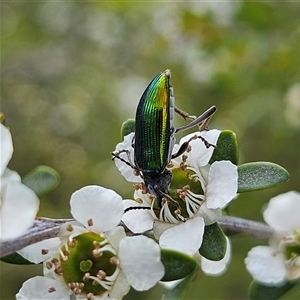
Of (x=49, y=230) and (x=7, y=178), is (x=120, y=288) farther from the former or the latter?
(x=7, y=178)

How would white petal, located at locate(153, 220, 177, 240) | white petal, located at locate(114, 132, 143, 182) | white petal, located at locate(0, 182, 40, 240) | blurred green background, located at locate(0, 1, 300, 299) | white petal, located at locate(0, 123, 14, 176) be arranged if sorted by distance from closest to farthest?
white petal, located at locate(0, 182, 40, 240), white petal, located at locate(0, 123, 14, 176), white petal, located at locate(153, 220, 177, 240), white petal, located at locate(114, 132, 143, 182), blurred green background, located at locate(0, 1, 300, 299)

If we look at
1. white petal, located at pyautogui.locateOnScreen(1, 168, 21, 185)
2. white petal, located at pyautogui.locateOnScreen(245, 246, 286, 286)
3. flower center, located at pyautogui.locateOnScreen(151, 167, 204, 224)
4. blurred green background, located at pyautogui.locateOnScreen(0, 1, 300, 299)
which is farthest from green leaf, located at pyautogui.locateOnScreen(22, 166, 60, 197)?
blurred green background, located at pyautogui.locateOnScreen(0, 1, 300, 299)

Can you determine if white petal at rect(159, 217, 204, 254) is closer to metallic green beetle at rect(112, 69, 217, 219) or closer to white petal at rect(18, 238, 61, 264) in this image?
metallic green beetle at rect(112, 69, 217, 219)

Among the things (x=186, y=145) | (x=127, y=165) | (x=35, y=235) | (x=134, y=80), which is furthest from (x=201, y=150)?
(x=134, y=80)

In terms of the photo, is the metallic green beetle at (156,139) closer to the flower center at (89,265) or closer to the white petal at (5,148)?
the flower center at (89,265)

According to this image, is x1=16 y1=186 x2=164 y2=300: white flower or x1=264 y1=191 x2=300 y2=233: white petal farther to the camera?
x1=264 y1=191 x2=300 y2=233: white petal

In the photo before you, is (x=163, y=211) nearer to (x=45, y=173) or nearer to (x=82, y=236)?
(x=82, y=236)

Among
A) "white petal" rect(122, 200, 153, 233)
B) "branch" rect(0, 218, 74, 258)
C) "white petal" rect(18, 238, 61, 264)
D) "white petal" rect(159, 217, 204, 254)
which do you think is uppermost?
"branch" rect(0, 218, 74, 258)
